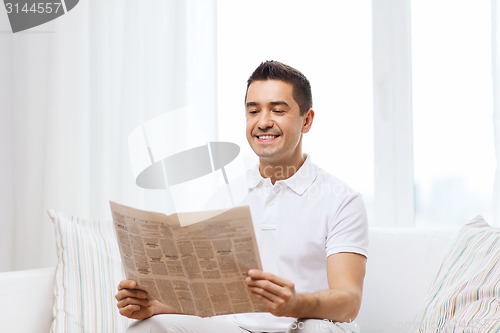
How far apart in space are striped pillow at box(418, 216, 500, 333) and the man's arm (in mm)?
211

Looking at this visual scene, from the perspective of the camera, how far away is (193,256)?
133 cm

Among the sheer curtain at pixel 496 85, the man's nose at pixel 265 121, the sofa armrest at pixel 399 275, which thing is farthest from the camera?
the sheer curtain at pixel 496 85

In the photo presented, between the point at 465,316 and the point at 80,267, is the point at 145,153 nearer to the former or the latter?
the point at 80,267

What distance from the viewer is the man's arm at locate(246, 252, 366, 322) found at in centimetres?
131

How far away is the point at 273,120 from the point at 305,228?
0.94 feet

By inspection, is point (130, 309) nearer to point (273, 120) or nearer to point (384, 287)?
point (273, 120)

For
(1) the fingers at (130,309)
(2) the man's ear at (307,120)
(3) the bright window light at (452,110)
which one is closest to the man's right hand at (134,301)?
(1) the fingers at (130,309)

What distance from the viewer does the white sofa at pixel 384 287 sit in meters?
1.87

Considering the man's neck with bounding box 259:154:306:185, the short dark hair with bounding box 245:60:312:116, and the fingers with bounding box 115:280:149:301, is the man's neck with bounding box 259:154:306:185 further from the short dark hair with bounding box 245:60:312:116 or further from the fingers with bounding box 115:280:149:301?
the fingers with bounding box 115:280:149:301

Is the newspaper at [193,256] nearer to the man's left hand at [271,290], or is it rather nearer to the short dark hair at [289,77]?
the man's left hand at [271,290]

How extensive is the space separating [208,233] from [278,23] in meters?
1.49

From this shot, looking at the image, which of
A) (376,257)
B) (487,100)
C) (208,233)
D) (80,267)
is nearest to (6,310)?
(80,267)

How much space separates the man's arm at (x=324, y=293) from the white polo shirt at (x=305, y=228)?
4cm

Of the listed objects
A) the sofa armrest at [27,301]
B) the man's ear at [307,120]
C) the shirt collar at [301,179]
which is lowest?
the sofa armrest at [27,301]
